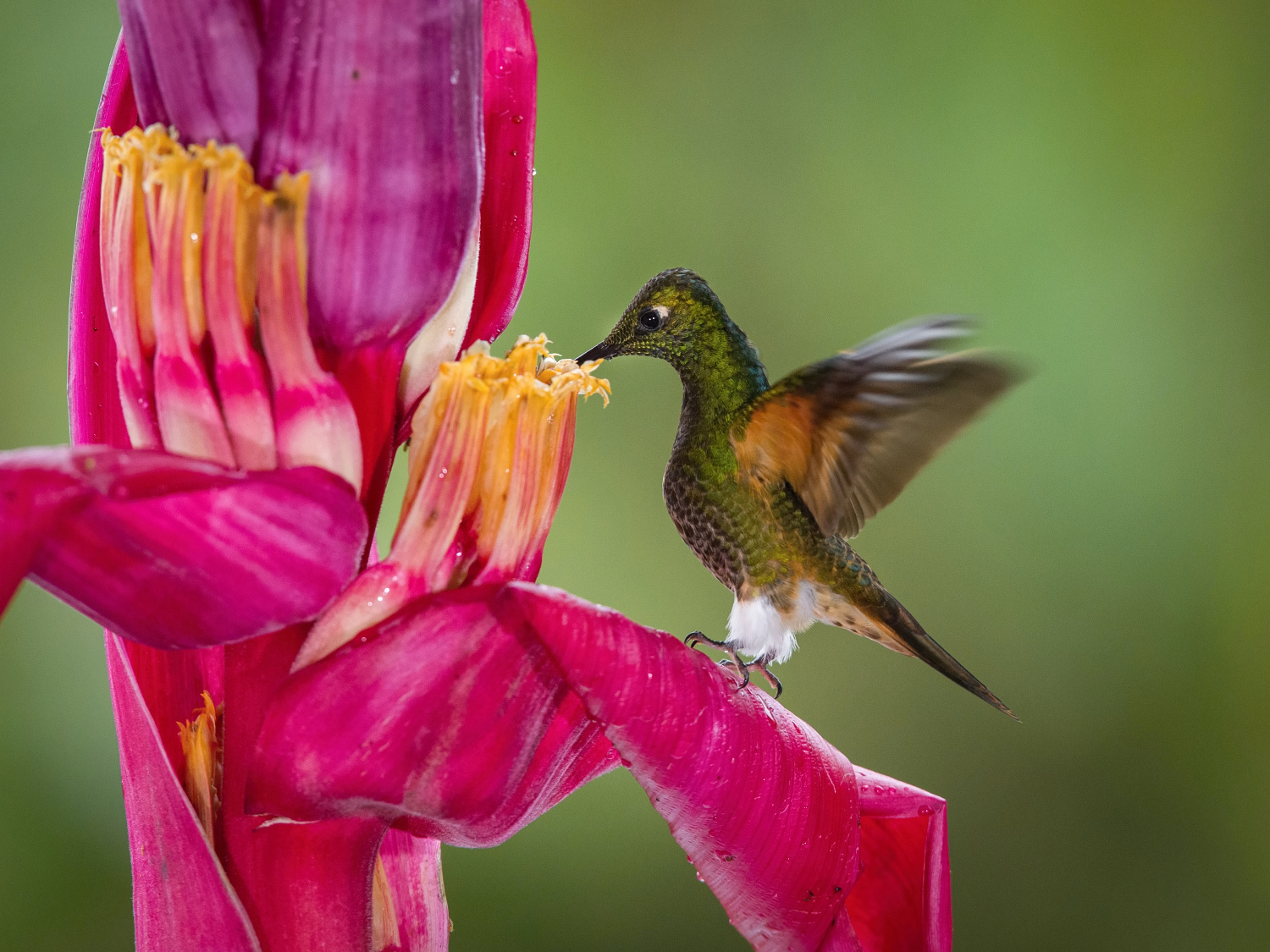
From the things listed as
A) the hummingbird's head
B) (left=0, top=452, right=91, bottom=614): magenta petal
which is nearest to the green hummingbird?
the hummingbird's head

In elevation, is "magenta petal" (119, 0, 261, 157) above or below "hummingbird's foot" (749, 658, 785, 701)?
above

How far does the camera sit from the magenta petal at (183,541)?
0.16 metres

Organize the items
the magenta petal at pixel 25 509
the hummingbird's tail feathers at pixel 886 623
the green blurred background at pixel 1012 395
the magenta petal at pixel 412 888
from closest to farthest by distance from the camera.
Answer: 1. the magenta petal at pixel 25 509
2. the magenta petal at pixel 412 888
3. the hummingbird's tail feathers at pixel 886 623
4. the green blurred background at pixel 1012 395


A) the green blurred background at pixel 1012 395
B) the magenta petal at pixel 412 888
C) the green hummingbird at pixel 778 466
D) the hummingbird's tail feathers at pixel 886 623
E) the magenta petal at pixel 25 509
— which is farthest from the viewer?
the green blurred background at pixel 1012 395

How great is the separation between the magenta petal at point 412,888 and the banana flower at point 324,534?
11mm

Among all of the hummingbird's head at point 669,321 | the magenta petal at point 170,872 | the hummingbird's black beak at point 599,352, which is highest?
the hummingbird's head at point 669,321

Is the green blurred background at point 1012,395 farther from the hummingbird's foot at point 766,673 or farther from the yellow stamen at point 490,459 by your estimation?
the yellow stamen at point 490,459

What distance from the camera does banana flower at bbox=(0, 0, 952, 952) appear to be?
7.2 inches

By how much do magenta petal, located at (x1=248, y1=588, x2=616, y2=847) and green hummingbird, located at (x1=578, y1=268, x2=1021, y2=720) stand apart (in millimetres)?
176

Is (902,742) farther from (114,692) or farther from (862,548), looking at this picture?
(114,692)

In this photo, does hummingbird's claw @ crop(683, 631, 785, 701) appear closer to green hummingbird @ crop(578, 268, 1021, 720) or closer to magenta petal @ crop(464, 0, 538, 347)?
green hummingbird @ crop(578, 268, 1021, 720)

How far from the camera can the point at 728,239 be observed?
0.97m

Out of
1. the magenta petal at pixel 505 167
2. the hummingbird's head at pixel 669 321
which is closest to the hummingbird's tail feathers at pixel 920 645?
the hummingbird's head at pixel 669 321

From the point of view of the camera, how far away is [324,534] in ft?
0.60
